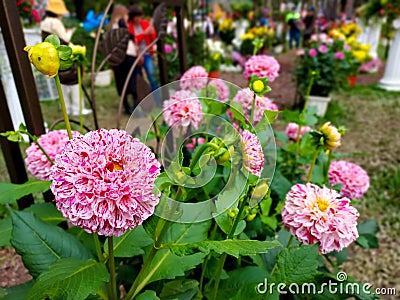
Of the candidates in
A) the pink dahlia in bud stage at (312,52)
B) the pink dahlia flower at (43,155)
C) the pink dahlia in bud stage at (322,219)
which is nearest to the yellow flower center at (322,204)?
the pink dahlia in bud stage at (322,219)

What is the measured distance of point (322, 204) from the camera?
710 millimetres

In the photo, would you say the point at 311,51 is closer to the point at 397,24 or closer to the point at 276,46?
the point at 397,24

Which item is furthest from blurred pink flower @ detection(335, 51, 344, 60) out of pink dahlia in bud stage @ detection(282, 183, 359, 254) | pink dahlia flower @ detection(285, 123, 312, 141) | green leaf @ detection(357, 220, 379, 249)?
pink dahlia in bud stage @ detection(282, 183, 359, 254)

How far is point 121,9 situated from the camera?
14.6 ft

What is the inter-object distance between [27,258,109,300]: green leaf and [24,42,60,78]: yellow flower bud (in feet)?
1.05

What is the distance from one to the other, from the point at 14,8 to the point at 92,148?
0.56 m

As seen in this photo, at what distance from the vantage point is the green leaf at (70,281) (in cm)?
54

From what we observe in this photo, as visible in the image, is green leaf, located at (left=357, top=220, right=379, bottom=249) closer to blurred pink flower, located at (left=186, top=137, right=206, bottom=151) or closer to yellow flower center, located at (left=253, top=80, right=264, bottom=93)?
blurred pink flower, located at (left=186, top=137, right=206, bottom=151)

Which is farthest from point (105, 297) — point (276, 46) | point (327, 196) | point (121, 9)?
point (276, 46)

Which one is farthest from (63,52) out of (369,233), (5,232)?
(369,233)

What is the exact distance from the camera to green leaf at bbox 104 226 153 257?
0.69 m

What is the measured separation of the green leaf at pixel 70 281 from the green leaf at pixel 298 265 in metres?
0.33

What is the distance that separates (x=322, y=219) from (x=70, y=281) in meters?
0.47

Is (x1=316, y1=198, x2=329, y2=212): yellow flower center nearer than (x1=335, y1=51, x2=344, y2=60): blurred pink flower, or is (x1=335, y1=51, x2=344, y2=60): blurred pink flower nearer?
(x1=316, y1=198, x2=329, y2=212): yellow flower center
